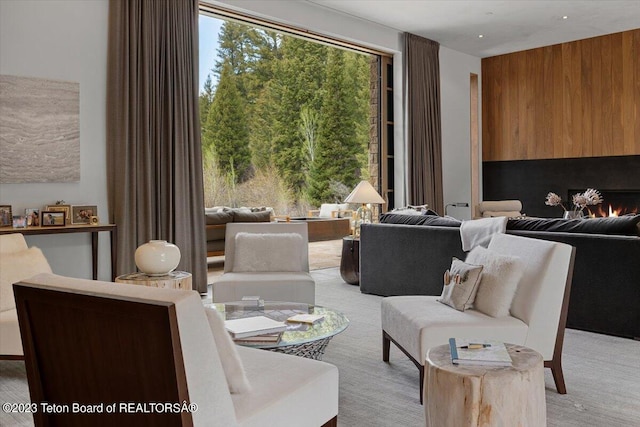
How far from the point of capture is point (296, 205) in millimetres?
13375

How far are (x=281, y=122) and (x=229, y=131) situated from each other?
4.91ft

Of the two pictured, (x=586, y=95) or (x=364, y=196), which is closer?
(x=364, y=196)

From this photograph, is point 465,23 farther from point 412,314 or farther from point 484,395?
point 484,395

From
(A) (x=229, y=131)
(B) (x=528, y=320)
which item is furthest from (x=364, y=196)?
(A) (x=229, y=131)

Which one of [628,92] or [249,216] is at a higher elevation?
[628,92]

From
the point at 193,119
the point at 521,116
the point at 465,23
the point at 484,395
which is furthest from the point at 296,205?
the point at 484,395

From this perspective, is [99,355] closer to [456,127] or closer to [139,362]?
[139,362]

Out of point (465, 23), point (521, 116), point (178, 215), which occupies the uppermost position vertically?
point (465, 23)

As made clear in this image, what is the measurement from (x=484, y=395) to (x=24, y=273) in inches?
106

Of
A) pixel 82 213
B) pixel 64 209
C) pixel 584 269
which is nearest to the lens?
pixel 584 269

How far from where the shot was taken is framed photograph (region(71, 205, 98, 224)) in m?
4.61

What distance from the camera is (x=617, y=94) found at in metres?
8.27

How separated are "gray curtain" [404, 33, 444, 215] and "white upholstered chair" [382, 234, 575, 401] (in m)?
5.37

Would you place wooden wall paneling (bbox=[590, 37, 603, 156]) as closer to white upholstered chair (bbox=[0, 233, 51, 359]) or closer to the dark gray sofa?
the dark gray sofa
